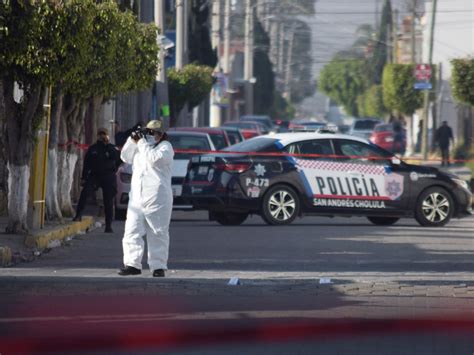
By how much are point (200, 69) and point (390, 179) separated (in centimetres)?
2667

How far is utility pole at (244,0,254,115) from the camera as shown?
8707 centimetres

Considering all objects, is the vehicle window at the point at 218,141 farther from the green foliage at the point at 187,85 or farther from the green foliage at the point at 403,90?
the green foliage at the point at 403,90

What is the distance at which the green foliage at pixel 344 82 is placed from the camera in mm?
168762

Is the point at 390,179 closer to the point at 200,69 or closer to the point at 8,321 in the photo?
the point at 8,321

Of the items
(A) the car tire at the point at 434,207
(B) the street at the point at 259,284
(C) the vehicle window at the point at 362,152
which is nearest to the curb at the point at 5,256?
(B) the street at the point at 259,284

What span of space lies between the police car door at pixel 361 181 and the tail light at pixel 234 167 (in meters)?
1.29

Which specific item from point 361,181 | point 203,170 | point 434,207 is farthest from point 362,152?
point 203,170

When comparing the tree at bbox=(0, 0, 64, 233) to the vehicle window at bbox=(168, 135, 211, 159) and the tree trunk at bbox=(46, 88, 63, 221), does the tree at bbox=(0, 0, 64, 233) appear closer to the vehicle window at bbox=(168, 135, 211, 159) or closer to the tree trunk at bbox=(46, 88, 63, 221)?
the tree trunk at bbox=(46, 88, 63, 221)

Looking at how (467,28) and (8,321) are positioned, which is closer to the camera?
(8,321)

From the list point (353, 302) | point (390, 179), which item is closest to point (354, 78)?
point (390, 179)

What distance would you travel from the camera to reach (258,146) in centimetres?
2436

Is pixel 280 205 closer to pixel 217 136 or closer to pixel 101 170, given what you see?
pixel 101 170

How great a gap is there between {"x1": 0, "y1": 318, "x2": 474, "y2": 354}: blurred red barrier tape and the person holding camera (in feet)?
12.0

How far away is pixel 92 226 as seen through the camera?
2441cm
